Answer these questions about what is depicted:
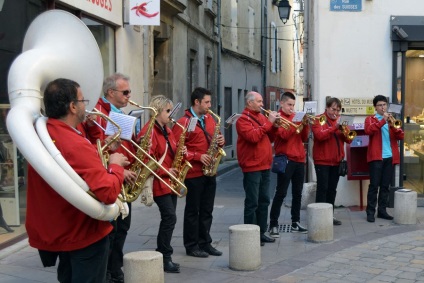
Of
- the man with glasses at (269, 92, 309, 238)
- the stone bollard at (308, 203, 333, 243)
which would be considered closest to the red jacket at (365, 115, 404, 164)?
the man with glasses at (269, 92, 309, 238)

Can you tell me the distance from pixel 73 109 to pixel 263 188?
404cm

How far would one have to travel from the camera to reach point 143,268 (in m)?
5.29

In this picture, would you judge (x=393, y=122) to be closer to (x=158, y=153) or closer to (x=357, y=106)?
(x=357, y=106)

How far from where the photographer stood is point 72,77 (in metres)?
4.05

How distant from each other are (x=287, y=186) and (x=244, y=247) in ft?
5.71

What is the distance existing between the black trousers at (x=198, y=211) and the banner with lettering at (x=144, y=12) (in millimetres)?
4155

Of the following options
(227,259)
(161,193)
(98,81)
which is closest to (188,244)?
(227,259)

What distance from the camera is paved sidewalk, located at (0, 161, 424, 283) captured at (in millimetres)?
6070

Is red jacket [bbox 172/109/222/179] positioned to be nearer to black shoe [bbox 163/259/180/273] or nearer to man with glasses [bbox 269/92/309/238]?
black shoe [bbox 163/259/180/273]

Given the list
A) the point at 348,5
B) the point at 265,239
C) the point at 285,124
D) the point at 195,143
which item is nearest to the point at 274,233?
the point at 265,239

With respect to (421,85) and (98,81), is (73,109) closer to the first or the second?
(98,81)

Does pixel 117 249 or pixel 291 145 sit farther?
pixel 291 145

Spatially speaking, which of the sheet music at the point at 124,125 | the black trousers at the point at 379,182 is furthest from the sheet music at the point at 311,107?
the sheet music at the point at 124,125

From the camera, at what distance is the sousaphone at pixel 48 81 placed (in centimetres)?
338
